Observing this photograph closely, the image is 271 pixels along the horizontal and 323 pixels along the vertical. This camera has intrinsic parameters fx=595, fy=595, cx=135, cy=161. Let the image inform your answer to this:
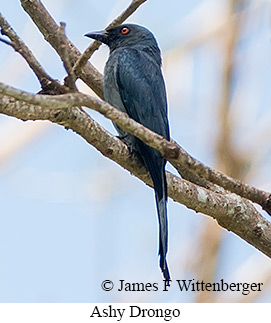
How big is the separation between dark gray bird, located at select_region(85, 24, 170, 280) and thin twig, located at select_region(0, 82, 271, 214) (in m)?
0.64

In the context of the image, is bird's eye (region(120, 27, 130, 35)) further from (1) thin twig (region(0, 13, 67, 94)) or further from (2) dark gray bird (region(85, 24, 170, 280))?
(1) thin twig (region(0, 13, 67, 94))

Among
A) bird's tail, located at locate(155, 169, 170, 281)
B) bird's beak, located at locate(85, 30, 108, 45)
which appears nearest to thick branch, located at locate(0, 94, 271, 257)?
bird's tail, located at locate(155, 169, 170, 281)

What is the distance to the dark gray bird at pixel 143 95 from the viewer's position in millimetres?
4027

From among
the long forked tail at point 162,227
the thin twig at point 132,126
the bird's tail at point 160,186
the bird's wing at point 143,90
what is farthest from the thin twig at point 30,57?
the bird's wing at point 143,90

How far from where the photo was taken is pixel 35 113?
323 cm

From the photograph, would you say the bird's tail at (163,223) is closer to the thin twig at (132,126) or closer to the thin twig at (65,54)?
the thin twig at (132,126)

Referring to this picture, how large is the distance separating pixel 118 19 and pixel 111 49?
1686 mm

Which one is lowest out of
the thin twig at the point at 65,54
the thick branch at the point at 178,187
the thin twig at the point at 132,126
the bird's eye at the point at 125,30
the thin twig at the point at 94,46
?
the thin twig at the point at 132,126

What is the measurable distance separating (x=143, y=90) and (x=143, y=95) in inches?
2.1

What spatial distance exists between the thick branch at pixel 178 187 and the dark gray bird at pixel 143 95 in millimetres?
109

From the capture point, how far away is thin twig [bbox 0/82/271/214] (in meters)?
2.53

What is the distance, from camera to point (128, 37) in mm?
5547

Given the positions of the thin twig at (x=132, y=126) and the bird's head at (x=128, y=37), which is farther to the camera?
the bird's head at (x=128, y=37)
